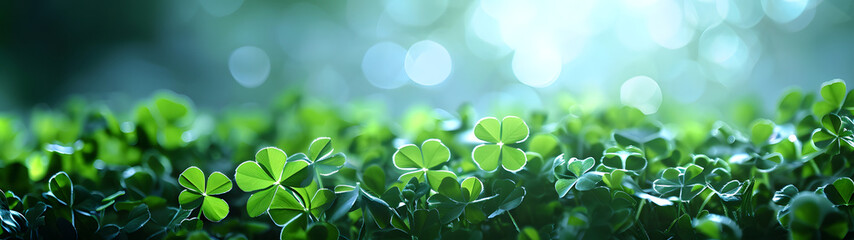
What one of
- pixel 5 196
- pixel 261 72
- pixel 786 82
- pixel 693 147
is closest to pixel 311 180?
pixel 5 196

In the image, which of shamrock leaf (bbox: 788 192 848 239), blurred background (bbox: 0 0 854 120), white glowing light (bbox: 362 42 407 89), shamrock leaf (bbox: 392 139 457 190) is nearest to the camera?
shamrock leaf (bbox: 788 192 848 239)

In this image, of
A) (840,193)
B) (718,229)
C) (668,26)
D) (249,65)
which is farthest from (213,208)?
(249,65)

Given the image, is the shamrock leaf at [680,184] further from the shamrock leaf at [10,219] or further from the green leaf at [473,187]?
the shamrock leaf at [10,219]

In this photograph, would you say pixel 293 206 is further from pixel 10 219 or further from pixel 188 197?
pixel 10 219

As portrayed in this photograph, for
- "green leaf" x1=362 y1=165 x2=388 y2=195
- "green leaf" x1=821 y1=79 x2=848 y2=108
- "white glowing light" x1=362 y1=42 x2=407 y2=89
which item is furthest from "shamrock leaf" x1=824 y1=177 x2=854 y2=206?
"white glowing light" x1=362 y1=42 x2=407 y2=89

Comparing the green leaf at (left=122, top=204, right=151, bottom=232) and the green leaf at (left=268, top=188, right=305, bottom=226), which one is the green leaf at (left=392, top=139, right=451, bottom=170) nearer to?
the green leaf at (left=268, top=188, right=305, bottom=226)
